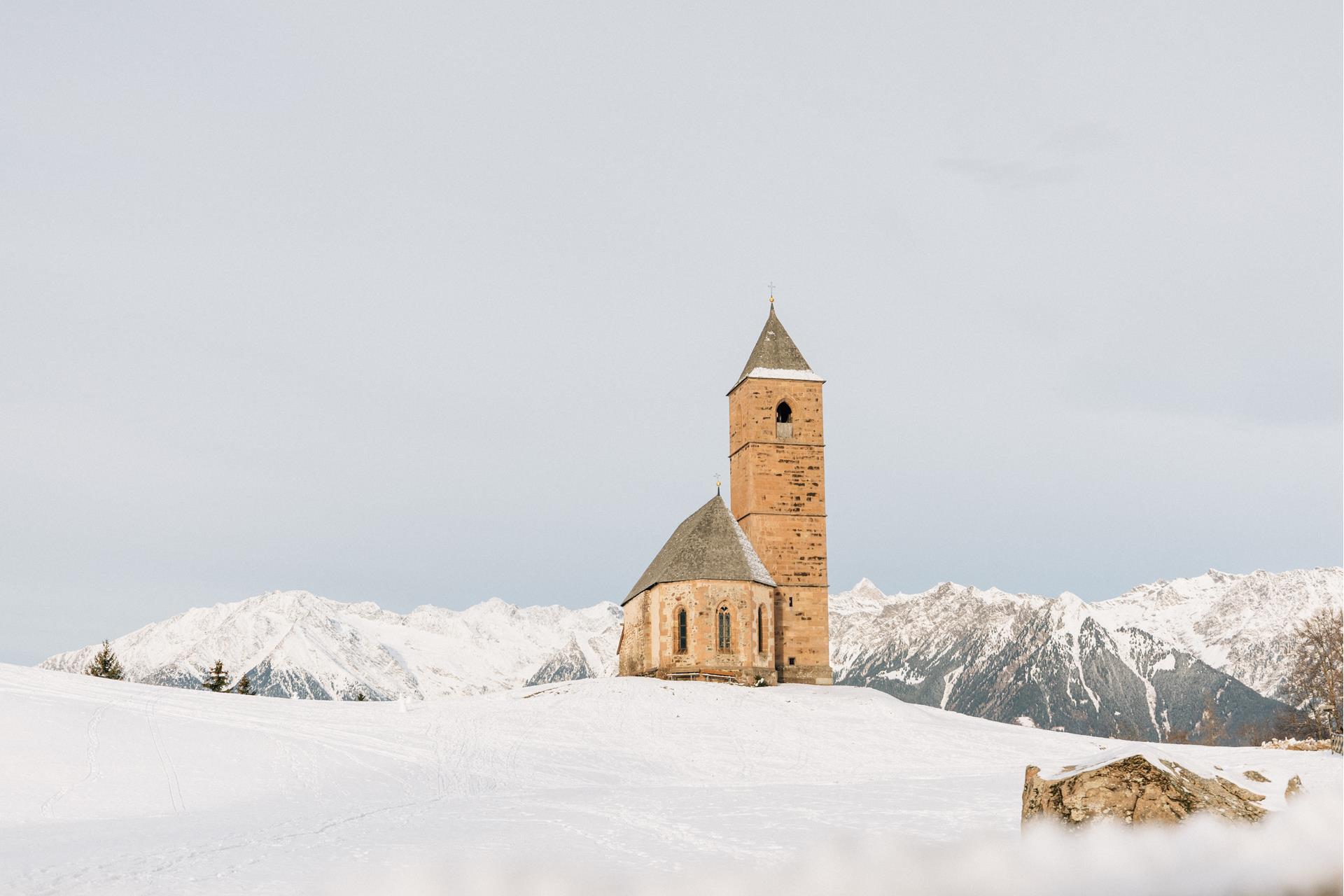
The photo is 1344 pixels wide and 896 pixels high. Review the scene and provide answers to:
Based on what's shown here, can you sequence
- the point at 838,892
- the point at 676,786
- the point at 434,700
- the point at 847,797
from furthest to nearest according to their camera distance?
the point at 434,700 < the point at 676,786 < the point at 847,797 < the point at 838,892

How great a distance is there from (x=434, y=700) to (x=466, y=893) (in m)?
42.6

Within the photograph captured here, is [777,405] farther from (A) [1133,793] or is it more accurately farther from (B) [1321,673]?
(A) [1133,793]

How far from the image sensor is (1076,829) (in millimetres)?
10891

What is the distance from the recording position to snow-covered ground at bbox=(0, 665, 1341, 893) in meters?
5.72

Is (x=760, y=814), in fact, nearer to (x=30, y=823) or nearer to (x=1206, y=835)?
(x=30, y=823)

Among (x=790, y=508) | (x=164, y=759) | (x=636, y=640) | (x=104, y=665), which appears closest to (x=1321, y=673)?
(x=790, y=508)

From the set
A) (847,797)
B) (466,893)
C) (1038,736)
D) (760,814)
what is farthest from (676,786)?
(466,893)

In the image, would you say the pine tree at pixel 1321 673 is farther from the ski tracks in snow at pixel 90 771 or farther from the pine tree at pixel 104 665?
the pine tree at pixel 104 665

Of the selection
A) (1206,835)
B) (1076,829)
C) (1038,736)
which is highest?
(1206,835)

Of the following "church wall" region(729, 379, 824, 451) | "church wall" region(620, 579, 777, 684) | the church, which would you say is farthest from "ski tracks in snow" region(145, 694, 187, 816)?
"church wall" region(729, 379, 824, 451)

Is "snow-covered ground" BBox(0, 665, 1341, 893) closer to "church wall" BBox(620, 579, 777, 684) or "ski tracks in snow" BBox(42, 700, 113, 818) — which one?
"ski tracks in snow" BBox(42, 700, 113, 818)

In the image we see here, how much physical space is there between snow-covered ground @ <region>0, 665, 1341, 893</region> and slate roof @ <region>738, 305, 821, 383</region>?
843 inches

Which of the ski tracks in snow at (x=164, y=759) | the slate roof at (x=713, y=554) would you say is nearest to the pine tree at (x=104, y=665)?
the slate roof at (x=713, y=554)

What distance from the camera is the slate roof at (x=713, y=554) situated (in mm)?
58219
